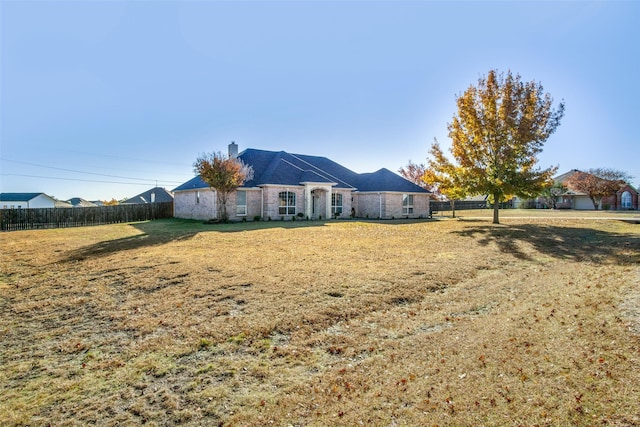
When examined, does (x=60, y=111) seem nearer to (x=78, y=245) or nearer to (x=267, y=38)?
(x=78, y=245)

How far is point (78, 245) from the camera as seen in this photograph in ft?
47.0

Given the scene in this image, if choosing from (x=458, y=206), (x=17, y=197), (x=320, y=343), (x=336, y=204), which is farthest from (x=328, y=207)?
(x=17, y=197)

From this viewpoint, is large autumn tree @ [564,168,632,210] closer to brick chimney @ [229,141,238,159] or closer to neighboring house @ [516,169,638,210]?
neighboring house @ [516,169,638,210]

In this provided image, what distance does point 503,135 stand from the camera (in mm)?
20906

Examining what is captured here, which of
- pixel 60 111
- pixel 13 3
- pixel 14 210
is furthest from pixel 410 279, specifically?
pixel 60 111

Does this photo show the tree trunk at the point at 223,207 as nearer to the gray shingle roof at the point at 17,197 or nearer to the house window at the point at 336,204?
the house window at the point at 336,204

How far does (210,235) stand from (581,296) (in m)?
14.6

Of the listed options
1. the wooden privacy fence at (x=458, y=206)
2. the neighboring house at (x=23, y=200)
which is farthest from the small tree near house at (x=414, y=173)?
the neighboring house at (x=23, y=200)

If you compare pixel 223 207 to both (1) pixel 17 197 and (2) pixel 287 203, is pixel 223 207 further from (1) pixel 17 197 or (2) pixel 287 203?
(1) pixel 17 197

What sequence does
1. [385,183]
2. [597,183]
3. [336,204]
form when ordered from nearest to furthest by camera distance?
[336,204] < [385,183] < [597,183]

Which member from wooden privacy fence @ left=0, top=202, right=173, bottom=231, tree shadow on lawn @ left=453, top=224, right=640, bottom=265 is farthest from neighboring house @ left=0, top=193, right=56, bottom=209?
tree shadow on lawn @ left=453, top=224, right=640, bottom=265

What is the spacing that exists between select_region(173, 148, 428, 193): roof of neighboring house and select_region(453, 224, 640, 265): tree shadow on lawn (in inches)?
529

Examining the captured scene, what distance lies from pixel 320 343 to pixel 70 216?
2755 cm

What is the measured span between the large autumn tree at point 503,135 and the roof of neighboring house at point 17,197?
244 ft
